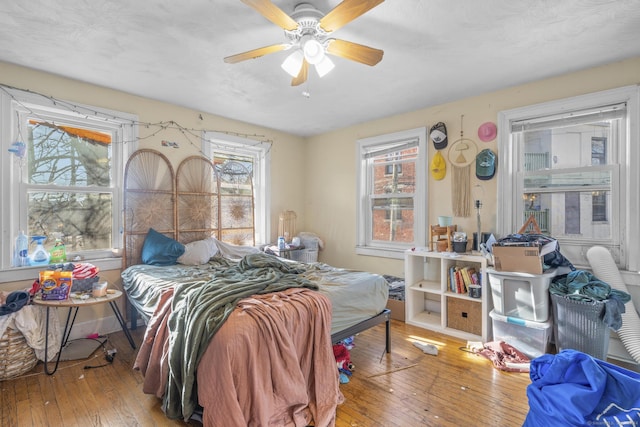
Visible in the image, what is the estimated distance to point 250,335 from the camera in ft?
5.46

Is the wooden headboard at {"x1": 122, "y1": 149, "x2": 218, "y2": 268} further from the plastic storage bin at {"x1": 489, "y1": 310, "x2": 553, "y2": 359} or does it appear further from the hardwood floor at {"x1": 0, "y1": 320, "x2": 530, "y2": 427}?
the plastic storage bin at {"x1": 489, "y1": 310, "x2": 553, "y2": 359}

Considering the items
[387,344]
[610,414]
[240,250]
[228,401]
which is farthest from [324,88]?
[610,414]

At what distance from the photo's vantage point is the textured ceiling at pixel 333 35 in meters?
1.96

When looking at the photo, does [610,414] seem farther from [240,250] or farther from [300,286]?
[240,250]

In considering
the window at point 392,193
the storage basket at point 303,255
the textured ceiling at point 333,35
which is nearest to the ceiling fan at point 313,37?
the textured ceiling at point 333,35

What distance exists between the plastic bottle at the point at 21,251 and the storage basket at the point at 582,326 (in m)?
4.57

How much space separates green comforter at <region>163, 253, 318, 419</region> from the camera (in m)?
1.65

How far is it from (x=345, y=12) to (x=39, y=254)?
3.27 metres

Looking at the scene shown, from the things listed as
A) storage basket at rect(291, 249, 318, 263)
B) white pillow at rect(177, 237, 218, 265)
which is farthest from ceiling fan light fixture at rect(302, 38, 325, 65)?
storage basket at rect(291, 249, 318, 263)

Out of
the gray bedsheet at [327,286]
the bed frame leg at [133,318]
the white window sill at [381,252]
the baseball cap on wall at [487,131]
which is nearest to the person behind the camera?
the gray bedsheet at [327,286]

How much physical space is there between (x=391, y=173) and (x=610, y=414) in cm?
335

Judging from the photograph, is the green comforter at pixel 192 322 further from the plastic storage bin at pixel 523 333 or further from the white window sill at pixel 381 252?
the white window sill at pixel 381 252

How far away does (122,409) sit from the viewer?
6.54ft

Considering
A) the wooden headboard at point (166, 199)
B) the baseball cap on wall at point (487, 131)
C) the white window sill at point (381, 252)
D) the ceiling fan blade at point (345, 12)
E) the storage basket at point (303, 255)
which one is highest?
the ceiling fan blade at point (345, 12)
